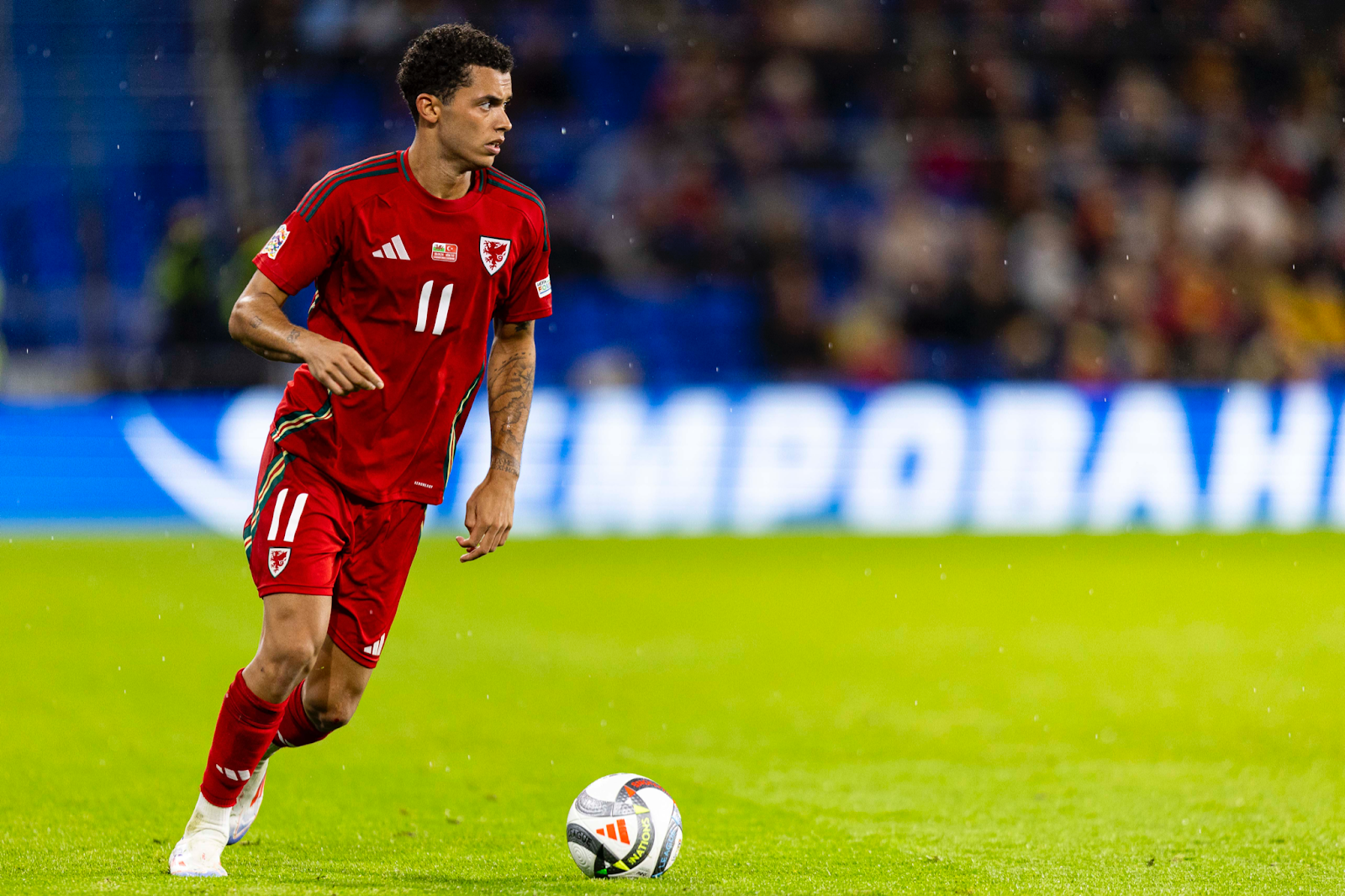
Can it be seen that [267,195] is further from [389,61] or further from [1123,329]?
[1123,329]

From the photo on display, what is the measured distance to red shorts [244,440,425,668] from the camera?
14.8 feet

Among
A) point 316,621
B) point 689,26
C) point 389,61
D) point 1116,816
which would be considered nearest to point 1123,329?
point 689,26

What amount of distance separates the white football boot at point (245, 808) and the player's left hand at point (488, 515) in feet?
3.07

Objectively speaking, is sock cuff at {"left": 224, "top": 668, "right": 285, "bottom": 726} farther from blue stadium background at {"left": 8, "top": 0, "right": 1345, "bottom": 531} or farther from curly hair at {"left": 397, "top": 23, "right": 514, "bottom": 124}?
blue stadium background at {"left": 8, "top": 0, "right": 1345, "bottom": 531}

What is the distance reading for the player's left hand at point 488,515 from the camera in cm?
481

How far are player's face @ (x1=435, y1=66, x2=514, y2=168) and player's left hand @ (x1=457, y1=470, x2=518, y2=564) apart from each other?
37.3 inches

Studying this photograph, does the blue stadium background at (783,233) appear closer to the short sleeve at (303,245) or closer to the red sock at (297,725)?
the red sock at (297,725)

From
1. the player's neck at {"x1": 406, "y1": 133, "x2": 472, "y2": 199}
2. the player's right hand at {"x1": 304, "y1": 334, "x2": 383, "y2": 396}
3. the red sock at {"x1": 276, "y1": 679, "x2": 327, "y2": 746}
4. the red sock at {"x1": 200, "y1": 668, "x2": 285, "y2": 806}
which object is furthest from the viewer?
the red sock at {"x1": 276, "y1": 679, "x2": 327, "y2": 746}

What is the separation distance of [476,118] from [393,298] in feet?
1.82

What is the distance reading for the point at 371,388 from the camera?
4.32 m

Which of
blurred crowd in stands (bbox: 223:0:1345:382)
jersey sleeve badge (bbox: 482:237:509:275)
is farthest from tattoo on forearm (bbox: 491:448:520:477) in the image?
blurred crowd in stands (bbox: 223:0:1345:382)

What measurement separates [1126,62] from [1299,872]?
13.8 meters

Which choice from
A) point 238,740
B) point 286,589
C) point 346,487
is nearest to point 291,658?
point 286,589

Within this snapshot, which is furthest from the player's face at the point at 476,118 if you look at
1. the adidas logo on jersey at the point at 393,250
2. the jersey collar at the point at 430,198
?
the adidas logo on jersey at the point at 393,250
